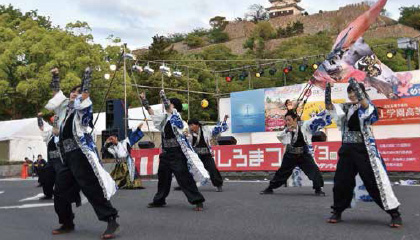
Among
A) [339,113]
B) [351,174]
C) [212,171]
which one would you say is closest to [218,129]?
[212,171]

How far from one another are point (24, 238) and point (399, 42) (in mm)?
18390

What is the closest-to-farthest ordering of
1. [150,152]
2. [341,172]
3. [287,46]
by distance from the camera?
[341,172] → [150,152] → [287,46]

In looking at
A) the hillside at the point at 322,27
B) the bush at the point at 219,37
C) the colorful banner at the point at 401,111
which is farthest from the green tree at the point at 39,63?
the bush at the point at 219,37

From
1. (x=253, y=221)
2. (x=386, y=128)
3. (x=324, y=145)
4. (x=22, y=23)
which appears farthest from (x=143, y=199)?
(x=22, y=23)

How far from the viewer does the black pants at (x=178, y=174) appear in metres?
8.12

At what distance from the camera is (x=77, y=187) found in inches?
251

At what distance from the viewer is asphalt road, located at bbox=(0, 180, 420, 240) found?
5961mm

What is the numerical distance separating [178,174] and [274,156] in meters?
8.58

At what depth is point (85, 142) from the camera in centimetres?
620

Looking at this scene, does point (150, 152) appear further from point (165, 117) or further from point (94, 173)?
point (94, 173)

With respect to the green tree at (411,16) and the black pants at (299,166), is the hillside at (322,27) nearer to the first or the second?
the green tree at (411,16)

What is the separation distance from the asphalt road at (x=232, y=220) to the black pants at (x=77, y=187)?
337mm

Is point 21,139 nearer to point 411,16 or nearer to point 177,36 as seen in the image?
point 411,16

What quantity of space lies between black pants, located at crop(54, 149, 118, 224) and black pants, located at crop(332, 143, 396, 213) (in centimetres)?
277
